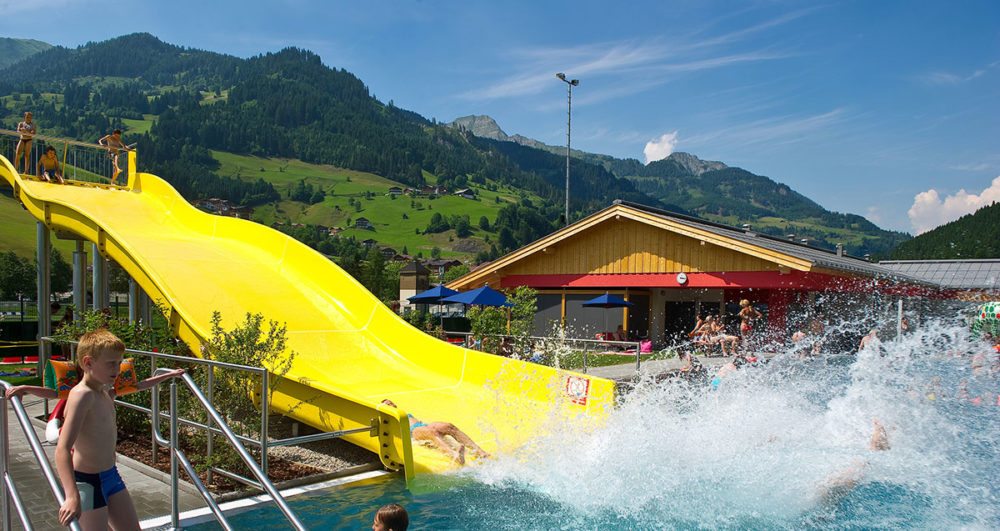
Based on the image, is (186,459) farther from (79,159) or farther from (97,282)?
(79,159)

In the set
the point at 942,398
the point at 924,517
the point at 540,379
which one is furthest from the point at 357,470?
the point at 942,398

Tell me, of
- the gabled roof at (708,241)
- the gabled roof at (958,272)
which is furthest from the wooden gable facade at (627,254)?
the gabled roof at (958,272)

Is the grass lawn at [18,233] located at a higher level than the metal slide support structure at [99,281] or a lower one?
higher

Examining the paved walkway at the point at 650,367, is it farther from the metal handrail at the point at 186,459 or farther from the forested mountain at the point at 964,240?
the forested mountain at the point at 964,240

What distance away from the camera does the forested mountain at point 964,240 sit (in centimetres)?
8025

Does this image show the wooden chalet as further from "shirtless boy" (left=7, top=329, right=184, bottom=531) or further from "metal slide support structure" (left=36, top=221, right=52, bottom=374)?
"shirtless boy" (left=7, top=329, right=184, bottom=531)

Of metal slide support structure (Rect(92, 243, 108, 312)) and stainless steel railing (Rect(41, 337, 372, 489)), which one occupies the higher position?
metal slide support structure (Rect(92, 243, 108, 312))

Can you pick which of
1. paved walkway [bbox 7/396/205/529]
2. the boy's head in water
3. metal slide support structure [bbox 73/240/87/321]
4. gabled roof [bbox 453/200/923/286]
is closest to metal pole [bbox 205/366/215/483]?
paved walkway [bbox 7/396/205/529]

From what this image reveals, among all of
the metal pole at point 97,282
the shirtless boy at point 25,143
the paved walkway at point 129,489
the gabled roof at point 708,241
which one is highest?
the shirtless boy at point 25,143

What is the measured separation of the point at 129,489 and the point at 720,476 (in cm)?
592

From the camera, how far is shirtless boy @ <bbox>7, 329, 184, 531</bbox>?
338cm

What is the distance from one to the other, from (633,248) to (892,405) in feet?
44.3

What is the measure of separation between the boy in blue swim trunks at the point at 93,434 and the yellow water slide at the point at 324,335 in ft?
11.9

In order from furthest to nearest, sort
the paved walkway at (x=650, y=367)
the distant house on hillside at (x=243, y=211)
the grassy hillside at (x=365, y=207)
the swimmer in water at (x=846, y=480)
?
the grassy hillside at (x=365, y=207) < the distant house on hillside at (x=243, y=211) < the paved walkway at (x=650, y=367) < the swimmer in water at (x=846, y=480)
